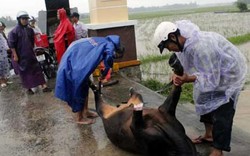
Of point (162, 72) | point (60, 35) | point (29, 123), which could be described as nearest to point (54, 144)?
point (29, 123)

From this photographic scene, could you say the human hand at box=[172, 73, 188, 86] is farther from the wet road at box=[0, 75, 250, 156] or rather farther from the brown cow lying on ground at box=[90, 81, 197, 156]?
the wet road at box=[0, 75, 250, 156]

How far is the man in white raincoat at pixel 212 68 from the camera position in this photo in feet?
11.6

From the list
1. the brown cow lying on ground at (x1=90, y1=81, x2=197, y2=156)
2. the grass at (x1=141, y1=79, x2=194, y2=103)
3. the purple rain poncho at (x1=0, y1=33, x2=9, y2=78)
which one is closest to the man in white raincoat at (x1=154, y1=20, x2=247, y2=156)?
the brown cow lying on ground at (x1=90, y1=81, x2=197, y2=156)

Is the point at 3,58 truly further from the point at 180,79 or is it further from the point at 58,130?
the point at 180,79

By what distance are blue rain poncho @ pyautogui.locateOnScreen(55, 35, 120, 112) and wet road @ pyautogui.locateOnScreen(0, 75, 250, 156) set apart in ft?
1.48

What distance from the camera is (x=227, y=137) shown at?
3.65m

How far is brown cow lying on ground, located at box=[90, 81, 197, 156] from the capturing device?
3.50 meters

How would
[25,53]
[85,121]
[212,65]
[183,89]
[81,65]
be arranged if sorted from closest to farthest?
[212,65] < [81,65] < [85,121] < [25,53] < [183,89]

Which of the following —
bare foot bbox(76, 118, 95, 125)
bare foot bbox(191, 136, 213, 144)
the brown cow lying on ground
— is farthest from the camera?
bare foot bbox(76, 118, 95, 125)

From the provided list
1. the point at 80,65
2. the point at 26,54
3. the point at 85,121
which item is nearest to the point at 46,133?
the point at 85,121

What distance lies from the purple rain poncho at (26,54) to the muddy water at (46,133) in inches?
26.7

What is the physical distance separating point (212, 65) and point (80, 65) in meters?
1.82

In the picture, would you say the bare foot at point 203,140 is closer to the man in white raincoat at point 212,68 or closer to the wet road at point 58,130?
the wet road at point 58,130

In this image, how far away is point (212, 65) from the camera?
3.50m
